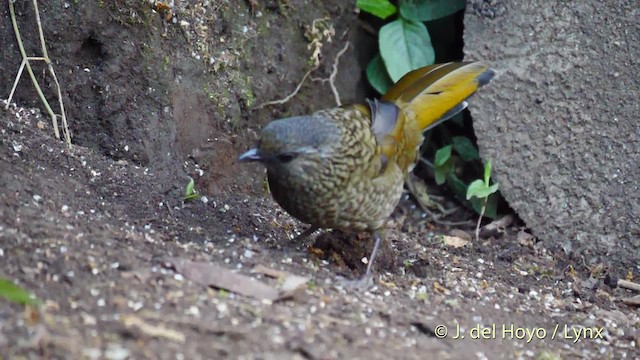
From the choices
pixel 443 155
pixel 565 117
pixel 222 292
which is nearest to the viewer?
pixel 222 292

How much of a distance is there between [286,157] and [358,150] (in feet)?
1.49

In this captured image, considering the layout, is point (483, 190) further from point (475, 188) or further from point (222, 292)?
point (222, 292)

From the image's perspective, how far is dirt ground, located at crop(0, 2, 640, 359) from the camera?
3.07m

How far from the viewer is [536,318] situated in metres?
4.32

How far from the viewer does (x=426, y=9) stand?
19.2 feet

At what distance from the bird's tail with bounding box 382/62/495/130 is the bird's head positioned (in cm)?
77

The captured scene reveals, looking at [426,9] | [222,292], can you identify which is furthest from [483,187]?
[222,292]

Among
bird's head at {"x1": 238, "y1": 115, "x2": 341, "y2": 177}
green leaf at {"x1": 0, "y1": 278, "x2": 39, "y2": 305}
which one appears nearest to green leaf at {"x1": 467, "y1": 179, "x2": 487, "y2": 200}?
bird's head at {"x1": 238, "y1": 115, "x2": 341, "y2": 177}

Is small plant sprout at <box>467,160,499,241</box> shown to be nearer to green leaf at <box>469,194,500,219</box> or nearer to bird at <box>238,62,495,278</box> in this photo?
green leaf at <box>469,194,500,219</box>

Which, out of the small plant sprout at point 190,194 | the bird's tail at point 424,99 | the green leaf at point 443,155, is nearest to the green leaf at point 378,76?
the green leaf at point 443,155

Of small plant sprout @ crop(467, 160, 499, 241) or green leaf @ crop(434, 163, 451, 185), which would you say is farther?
green leaf @ crop(434, 163, 451, 185)

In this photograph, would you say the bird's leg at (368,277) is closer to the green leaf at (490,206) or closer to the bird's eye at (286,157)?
the bird's eye at (286,157)

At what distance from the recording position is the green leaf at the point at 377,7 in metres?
5.82

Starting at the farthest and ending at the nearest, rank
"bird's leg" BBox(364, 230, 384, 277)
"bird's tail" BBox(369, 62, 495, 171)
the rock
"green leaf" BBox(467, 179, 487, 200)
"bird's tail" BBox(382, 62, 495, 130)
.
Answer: "green leaf" BBox(467, 179, 487, 200)
the rock
"bird's tail" BBox(382, 62, 495, 130)
"bird's tail" BBox(369, 62, 495, 171)
"bird's leg" BBox(364, 230, 384, 277)
